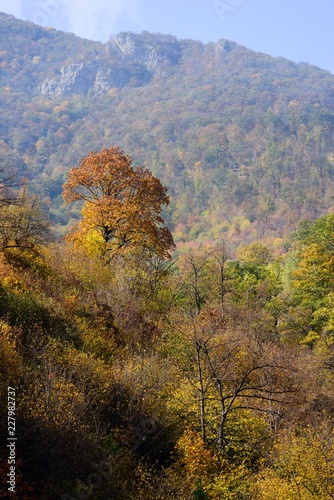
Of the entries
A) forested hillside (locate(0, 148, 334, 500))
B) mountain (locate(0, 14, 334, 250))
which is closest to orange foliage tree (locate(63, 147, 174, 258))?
forested hillside (locate(0, 148, 334, 500))

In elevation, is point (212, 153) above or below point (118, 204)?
above

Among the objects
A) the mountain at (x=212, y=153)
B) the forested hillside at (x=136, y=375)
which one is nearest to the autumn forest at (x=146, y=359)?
the forested hillside at (x=136, y=375)

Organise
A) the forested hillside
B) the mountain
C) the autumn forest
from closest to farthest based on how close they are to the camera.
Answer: the forested hillside → the autumn forest → the mountain

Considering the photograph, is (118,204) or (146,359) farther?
(118,204)

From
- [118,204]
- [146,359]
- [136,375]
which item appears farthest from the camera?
[118,204]

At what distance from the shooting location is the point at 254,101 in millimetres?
187625

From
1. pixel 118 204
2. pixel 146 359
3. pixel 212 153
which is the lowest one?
pixel 146 359

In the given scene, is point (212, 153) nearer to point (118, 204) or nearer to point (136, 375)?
point (118, 204)

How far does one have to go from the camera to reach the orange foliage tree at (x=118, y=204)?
22.0m

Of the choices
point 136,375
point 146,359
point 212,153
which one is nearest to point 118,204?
point 146,359

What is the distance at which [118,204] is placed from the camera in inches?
864

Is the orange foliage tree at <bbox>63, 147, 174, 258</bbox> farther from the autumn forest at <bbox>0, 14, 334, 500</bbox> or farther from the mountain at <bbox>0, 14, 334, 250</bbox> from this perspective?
the mountain at <bbox>0, 14, 334, 250</bbox>

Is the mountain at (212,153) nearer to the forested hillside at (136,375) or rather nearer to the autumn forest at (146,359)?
the autumn forest at (146,359)

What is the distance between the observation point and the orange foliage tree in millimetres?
22016
